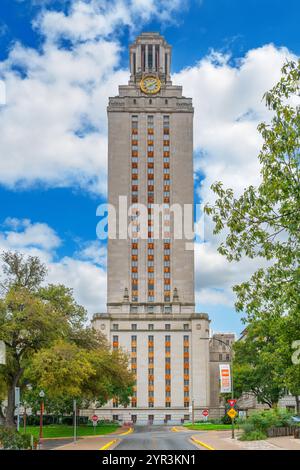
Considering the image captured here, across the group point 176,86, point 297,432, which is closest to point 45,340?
point 297,432

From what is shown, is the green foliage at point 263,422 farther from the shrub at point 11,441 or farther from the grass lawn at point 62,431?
the shrub at point 11,441

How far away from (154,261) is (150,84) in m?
47.0

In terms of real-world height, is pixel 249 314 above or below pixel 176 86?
below

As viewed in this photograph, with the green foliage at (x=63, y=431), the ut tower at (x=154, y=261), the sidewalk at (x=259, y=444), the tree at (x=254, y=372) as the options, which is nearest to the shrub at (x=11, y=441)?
the sidewalk at (x=259, y=444)

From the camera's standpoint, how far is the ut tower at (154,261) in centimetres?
13100

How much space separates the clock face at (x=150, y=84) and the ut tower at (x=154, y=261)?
0.66 metres

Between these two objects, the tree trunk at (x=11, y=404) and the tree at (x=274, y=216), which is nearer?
the tree at (x=274, y=216)

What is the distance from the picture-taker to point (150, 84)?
156 m

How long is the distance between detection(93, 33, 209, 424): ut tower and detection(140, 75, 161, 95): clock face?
0.66 meters

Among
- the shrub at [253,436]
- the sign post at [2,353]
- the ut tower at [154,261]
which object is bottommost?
the shrub at [253,436]

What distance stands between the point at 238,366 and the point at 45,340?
170ft

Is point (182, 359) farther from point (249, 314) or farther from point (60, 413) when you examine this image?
point (249, 314)

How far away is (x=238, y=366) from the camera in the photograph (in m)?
89.5

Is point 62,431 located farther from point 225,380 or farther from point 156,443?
point 225,380
